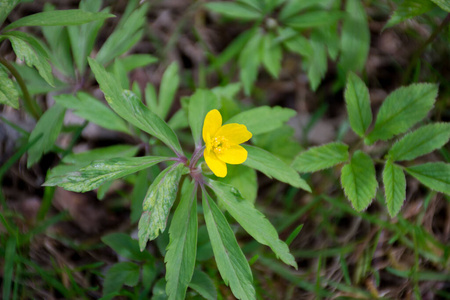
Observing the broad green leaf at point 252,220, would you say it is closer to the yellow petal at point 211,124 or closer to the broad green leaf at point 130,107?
the yellow petal at point 211,124

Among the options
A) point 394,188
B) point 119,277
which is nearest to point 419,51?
point 394,188

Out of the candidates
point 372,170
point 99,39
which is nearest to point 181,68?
point 99,39

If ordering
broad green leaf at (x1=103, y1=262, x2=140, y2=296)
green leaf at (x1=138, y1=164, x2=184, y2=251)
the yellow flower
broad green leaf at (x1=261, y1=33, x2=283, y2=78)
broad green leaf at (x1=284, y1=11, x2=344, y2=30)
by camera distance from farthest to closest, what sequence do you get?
1. broad green leaf at (x1=261, y1=33, x2=283, y2=78)
2. broad green leaf at (x1=284, y1=11, x2=344, y2=30)
3. broad green leaf at (x1=103, y1=262, x2=140, y2=296)
4. the yellow flower
5. green leaf at (x1=138, y1=164, x2=184, y2=251)

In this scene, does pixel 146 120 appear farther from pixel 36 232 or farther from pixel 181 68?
pixel 181 68

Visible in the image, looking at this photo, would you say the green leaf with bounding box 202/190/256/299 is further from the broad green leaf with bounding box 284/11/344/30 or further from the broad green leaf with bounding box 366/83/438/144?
the broad green leaf with bounding box 284/11/344/30

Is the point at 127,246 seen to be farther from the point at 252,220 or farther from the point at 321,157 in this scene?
the point at 321,157

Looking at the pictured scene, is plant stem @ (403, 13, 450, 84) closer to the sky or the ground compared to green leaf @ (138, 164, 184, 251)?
closer to the sky

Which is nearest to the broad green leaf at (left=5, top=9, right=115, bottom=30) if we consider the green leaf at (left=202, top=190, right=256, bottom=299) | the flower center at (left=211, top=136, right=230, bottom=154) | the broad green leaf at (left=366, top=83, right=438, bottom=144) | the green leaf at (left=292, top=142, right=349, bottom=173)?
the flower center at (left=211, top=136, right=230, bottom=154)

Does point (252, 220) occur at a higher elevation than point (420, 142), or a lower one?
lower
